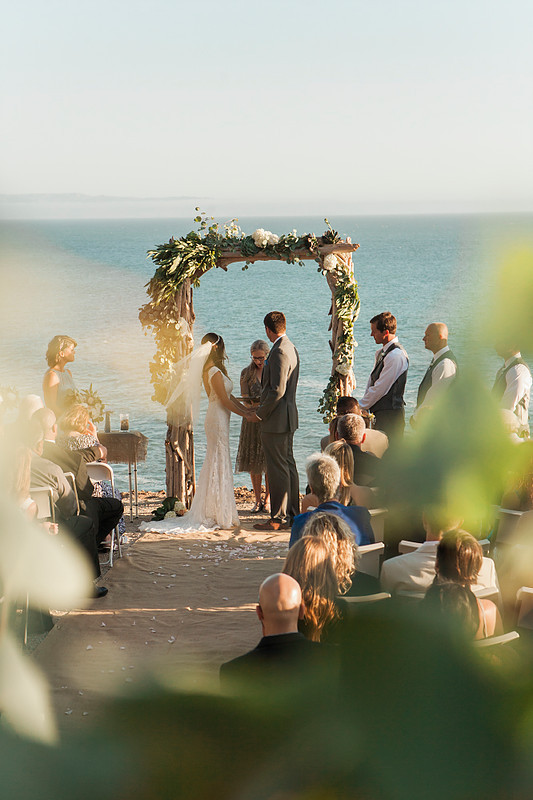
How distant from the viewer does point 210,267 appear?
8664 mm

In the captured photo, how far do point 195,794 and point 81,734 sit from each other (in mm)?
112

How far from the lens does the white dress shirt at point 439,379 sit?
0.61m

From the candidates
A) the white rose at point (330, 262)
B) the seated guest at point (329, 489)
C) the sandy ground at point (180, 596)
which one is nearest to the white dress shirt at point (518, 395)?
the sandy ground at point (180, 596)

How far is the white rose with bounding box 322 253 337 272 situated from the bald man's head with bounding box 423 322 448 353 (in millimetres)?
7820

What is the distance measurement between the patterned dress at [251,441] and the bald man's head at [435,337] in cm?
840

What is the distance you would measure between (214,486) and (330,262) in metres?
2.68

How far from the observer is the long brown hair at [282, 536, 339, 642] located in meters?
3.15

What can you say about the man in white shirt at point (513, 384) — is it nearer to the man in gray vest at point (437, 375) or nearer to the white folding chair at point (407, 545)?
the man in gray vest at point (437, 375)

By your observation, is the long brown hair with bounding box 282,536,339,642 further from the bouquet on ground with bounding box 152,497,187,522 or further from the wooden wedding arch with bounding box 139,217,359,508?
the bouquet on ground with bounding box 152,497,187,522

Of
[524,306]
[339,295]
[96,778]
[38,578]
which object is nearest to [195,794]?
[96,778]

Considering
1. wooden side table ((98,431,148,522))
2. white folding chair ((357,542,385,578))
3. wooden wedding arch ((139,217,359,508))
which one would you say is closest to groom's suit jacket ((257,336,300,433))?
wooden wedding arch ((139,217,359,508))

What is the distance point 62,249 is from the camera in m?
0.73

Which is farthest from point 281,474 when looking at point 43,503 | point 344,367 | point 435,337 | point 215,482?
point 435,337

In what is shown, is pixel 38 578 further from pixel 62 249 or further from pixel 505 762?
pixel 505 762
